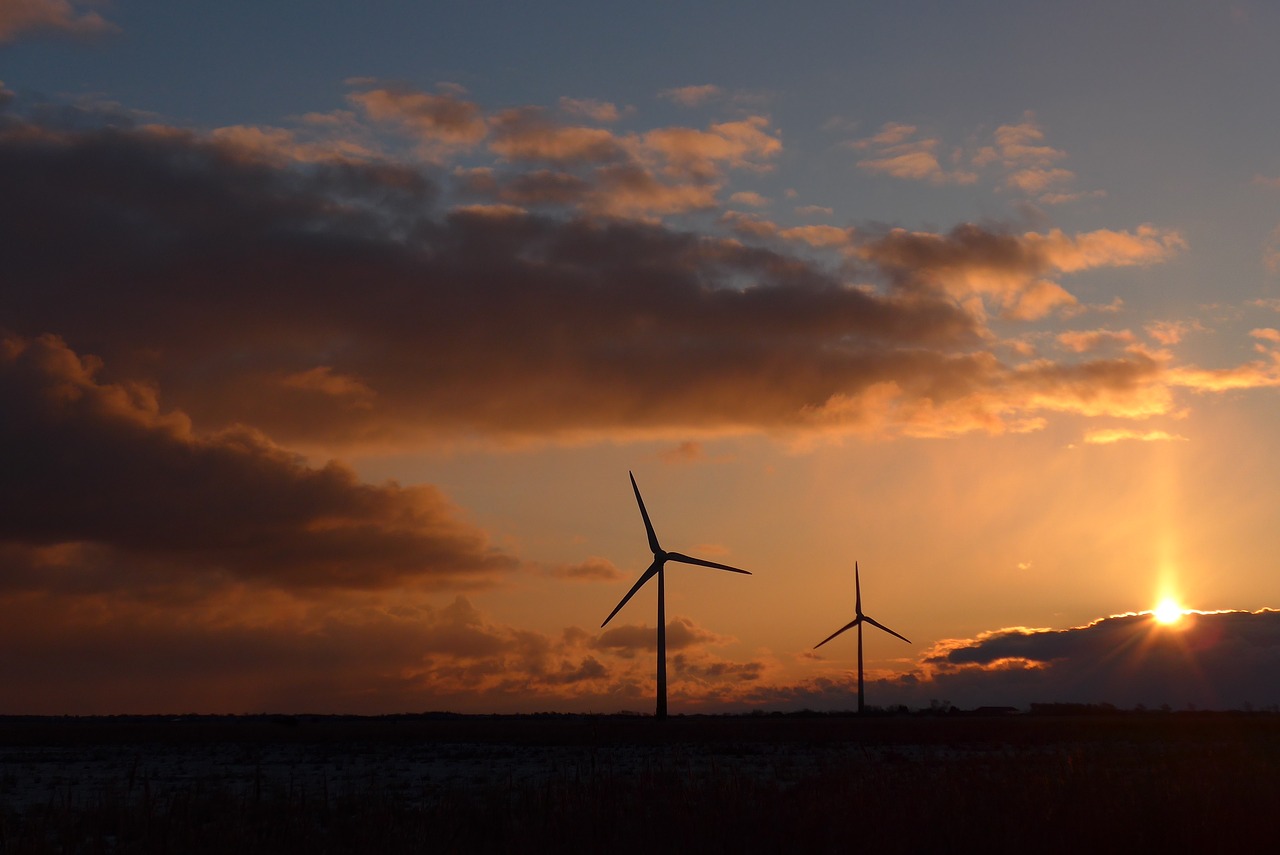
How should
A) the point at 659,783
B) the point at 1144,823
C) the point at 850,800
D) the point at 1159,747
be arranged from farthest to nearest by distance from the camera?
1. the point at 1159,747
2. the point at 659,783
3. the point at 850,800
4. the point at 1144,823

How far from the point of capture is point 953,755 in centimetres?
6009

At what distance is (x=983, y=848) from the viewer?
25016mm

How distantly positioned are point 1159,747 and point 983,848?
48575mm

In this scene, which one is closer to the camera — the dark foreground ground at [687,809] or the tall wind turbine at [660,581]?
the dark foreground ground at [687,809]

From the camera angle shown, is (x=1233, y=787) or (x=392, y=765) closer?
(x=1233, y=787)

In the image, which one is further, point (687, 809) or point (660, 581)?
point (660, 581)

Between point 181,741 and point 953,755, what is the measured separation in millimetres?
70396

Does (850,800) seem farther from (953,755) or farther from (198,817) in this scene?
(953,755)

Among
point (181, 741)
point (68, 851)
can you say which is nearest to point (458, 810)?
point (68, 851)

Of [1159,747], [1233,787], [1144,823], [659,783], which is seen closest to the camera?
[1144,823]

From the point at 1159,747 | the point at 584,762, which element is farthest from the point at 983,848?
the point at 1159,747

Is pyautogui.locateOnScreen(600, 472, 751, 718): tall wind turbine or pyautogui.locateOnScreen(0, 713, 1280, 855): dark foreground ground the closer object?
pyautogui.locateOnScreen(0, 713, 1280, 855): dark foreground ground

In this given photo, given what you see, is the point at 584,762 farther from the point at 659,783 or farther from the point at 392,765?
the point at 659,783

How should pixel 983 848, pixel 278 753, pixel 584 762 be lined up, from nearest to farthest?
pixel 983 848
pixel 584 762
pixel 278 753
